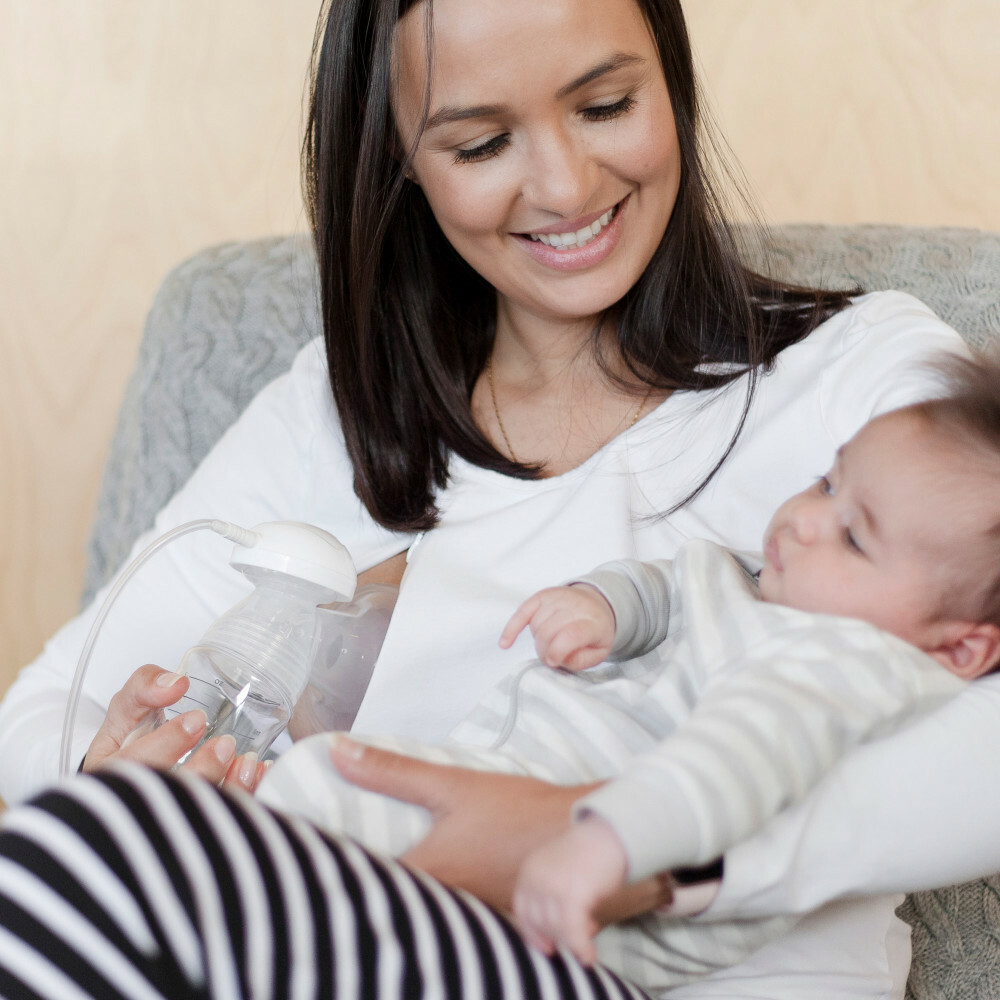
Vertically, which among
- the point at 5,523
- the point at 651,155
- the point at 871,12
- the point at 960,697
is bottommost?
the point at 5,523

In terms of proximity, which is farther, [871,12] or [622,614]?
[871,12]

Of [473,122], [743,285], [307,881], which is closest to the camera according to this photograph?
[307,881]

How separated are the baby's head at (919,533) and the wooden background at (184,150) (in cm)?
98

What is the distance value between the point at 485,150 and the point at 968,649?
602 mm

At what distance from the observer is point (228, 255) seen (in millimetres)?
1539

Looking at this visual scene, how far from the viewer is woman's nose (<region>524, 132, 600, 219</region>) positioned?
0.96 m

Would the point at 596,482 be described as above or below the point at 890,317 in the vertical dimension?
below

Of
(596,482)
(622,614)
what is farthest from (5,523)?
(622,614)

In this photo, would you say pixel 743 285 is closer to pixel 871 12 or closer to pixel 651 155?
pixel 651 155

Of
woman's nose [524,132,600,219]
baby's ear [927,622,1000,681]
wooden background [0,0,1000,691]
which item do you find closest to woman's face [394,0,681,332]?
woman's nose [524,132,600,219]

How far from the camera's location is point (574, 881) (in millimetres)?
531

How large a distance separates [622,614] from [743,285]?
0.44 meters

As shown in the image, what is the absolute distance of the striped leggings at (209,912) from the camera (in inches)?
19.6

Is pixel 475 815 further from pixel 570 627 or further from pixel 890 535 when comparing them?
pixel 890 535
